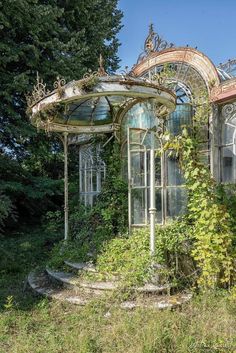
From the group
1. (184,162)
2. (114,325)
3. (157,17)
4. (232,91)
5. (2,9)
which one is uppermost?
(2,9)

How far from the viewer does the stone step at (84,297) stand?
4.66m

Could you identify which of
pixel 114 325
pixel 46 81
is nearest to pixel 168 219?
pixel 114 325

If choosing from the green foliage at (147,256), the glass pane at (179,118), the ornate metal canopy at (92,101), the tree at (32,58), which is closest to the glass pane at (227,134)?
the glass pane at (179,118)

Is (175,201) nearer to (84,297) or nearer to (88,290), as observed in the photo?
(88,290)

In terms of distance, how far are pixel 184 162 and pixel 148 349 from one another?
2755 mm

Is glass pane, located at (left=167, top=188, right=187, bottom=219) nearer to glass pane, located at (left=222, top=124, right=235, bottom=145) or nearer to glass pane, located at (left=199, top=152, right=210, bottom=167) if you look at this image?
glass pane, located at (left=199, top=152, right=210, bottom=167)

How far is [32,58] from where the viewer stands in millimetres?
9609

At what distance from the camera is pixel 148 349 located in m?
3.41

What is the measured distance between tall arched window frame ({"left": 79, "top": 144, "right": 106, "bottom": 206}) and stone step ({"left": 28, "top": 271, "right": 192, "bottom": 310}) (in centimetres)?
317

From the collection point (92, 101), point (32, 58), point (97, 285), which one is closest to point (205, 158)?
point (92, 101)

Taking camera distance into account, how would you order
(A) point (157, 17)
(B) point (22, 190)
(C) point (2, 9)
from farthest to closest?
1. (B) point (22, 190)
2. (C) point (2, 9)
3. (A) point (157, 17)

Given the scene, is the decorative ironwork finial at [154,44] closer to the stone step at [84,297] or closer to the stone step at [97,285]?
the stone step at [97,285]

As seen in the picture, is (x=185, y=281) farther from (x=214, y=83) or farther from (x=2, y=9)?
(x=2, y=9)

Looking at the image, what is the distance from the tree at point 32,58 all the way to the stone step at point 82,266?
3.36 metres
